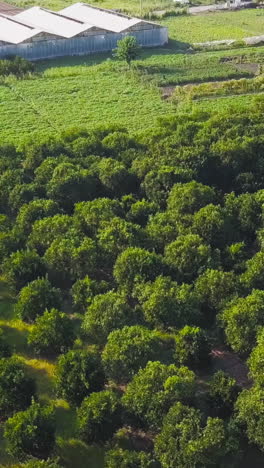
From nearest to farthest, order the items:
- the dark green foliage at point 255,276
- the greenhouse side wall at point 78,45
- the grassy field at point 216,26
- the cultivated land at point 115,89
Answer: the dark green foliage at point 255,276 < the cultivated land at point 115,89 < the greenhouse side wall at point 78,45 < the grassy field at point 216,26

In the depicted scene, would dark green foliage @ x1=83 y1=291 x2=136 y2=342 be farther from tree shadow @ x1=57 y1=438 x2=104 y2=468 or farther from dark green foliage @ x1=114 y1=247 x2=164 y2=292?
tree shadow @ x1=57 y1=438 x2=104 y2=468

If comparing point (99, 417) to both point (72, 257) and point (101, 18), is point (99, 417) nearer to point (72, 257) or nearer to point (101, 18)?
point (72, 257)

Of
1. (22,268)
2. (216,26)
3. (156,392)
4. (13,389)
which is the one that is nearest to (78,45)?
(216,26)

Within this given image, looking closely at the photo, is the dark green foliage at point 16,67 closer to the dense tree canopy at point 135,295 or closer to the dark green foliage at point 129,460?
the dense tree canopy at point 135,295

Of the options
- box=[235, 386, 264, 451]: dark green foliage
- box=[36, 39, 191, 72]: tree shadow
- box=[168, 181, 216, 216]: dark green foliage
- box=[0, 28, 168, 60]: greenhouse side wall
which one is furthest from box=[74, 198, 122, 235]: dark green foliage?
box=[0, 28, 168, 60]: greenhouse side wall

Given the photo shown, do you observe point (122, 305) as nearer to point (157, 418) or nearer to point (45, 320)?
point (45, 320)

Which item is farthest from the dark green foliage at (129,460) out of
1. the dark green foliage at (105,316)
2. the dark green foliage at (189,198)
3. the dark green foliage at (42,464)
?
the dark green foliage at (189,198)
